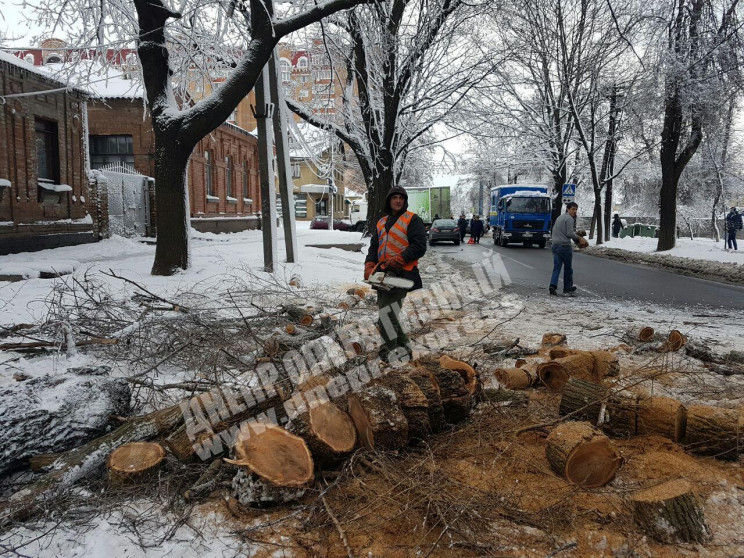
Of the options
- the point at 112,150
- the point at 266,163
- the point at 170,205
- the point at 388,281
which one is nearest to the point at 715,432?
the point at 388,281

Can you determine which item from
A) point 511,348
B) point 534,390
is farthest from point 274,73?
point 534,390

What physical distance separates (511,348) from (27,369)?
4453 mm

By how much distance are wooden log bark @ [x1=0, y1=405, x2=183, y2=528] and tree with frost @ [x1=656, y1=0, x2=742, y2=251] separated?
598 inches

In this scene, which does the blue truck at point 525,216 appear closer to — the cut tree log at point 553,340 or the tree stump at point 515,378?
the cut tree log at point 553,340

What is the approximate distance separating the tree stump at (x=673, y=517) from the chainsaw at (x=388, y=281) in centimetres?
274

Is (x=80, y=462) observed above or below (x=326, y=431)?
below

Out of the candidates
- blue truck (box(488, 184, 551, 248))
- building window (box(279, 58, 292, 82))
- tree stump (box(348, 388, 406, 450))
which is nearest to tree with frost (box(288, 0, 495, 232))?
building window (box(279, 58, 292, 82))

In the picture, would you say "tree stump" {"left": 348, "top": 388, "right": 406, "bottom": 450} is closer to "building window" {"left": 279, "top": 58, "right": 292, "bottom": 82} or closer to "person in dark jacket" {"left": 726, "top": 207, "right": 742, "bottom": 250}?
"building window" {"left": 279, "top": 58, "right": 292, "bottom": 82}

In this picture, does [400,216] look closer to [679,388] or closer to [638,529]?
[679,388]

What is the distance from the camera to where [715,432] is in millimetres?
3039

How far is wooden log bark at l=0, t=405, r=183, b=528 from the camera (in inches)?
98.7

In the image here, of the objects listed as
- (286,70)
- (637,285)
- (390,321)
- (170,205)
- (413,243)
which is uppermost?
(286,70)

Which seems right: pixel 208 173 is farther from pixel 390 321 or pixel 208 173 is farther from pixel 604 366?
pixel 604 366

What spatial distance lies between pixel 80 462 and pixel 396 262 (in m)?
2.99
